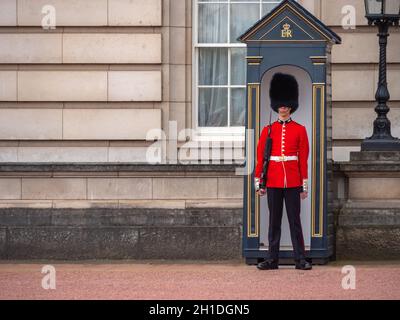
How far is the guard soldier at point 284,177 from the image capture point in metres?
13.6

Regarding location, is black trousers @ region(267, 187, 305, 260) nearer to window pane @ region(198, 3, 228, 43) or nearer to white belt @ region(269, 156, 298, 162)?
white belt @ region(269, 156, 298, 162)

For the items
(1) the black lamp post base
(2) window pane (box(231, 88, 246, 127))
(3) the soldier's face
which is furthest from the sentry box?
(2) window pane (box(231, 88, 246, 127))

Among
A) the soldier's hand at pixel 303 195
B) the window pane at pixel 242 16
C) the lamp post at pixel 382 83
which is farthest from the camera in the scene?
the window pane at pixel 242 16

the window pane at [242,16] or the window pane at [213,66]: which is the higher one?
the window pane at [242,16]

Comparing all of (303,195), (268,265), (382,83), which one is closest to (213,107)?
(382,83)

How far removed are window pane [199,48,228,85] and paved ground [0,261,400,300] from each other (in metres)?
2.47

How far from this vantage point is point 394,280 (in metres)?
12.6

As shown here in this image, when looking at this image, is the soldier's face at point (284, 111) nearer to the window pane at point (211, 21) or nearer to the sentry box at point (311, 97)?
the sentry box at point (311, 97)

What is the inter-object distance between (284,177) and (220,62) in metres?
2.77

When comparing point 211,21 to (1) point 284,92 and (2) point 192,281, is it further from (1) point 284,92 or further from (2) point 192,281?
(2) point 192,281

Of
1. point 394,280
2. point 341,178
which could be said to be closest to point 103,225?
point 341,178

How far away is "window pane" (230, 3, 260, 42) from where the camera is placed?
52.1 ft

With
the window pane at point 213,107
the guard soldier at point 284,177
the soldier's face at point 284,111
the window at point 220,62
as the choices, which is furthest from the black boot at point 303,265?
the window pane at point 213,107

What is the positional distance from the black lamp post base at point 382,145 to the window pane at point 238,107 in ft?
5.93
